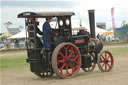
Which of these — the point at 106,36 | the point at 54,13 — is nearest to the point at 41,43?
the point at 54,13

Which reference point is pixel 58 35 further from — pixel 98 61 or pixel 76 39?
pixel 98 61

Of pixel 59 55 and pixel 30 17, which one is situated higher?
pixel 30 17

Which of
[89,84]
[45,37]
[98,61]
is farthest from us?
[98,61]

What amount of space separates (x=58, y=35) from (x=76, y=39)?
68 centimetres

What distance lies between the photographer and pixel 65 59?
8930 mm

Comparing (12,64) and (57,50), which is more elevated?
(57,50)

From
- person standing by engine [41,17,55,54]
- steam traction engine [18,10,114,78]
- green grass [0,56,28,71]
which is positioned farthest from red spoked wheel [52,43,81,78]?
green grass [0,56,28,71]

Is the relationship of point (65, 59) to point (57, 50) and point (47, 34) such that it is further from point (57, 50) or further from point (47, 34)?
point (47, 34)

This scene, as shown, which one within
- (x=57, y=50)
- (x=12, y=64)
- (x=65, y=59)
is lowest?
(x=12, y=64)

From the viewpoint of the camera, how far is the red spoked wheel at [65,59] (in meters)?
8.43

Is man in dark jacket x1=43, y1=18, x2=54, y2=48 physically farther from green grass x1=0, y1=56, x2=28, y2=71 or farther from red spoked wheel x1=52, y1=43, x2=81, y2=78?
green grass x1=0, y1=56, x2=28, y2=71

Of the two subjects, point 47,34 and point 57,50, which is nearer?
point 57,50

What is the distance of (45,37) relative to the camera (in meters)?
8.71

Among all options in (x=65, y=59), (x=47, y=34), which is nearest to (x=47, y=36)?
(x=47, y=34)
